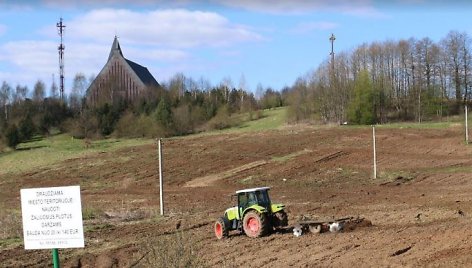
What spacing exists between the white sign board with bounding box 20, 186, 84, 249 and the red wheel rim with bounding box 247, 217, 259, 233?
1107 centimetres

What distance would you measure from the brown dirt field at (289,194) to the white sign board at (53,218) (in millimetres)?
4704

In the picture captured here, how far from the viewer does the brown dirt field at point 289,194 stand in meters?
14.2

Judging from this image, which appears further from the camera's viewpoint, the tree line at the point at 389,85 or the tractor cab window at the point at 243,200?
the tree line at the point at 389,85

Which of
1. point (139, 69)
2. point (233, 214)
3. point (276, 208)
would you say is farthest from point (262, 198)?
point (139, 69)

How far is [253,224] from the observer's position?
17.8m

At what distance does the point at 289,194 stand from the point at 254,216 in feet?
47.3

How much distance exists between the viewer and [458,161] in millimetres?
40500

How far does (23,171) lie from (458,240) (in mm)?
43515

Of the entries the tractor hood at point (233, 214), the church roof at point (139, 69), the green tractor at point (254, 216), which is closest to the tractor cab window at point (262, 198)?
the green tractor at point (254, 216)

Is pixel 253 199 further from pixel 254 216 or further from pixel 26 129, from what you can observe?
pixel 26 129

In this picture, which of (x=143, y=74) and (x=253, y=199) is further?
(x=143, y=74)

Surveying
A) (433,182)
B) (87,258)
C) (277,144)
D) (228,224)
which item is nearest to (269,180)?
(433,182)

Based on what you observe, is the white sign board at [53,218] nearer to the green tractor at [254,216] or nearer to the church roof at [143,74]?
the green tractor at [254,216]

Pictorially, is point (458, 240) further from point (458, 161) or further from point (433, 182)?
point (458, 161)
